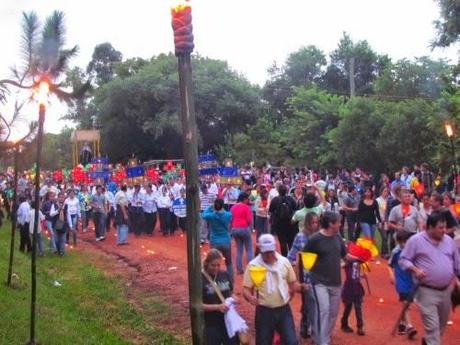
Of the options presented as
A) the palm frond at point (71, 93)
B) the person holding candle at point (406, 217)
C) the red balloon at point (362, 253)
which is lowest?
the red balloon at point (362, 253)

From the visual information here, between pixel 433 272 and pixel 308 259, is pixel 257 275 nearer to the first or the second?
pixel 308 259

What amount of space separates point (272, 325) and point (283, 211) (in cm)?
604

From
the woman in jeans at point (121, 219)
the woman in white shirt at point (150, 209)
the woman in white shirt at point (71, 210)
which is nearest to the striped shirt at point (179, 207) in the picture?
the woman in white shirt at point (150, 209)

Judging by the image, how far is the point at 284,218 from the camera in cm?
1284

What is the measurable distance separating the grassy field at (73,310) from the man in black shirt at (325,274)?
2.69 m

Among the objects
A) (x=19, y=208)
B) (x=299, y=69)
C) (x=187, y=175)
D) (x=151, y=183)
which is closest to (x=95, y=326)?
(x=187, y=175)

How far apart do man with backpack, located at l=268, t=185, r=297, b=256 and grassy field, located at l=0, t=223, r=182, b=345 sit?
2768 mm

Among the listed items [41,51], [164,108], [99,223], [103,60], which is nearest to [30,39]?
[41,51]

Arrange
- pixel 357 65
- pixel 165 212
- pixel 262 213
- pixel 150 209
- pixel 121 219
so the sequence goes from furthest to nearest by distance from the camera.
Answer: pixel 357 65 < pixel 165 212 < pixel 150 209 < pixel 121 219 < pixel 262 213

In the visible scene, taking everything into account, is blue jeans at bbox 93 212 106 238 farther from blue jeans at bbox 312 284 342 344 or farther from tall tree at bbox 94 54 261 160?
tall tree at bbox 94 54 261 160

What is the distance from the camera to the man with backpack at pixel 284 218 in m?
12.8

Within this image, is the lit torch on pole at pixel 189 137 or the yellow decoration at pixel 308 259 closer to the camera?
the lit torch on pole at pixel 189 137

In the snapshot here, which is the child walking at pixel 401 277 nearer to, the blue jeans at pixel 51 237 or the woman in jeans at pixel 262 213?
the woman in jeans at pixel 262 213

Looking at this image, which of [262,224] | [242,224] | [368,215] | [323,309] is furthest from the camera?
[262,224]
